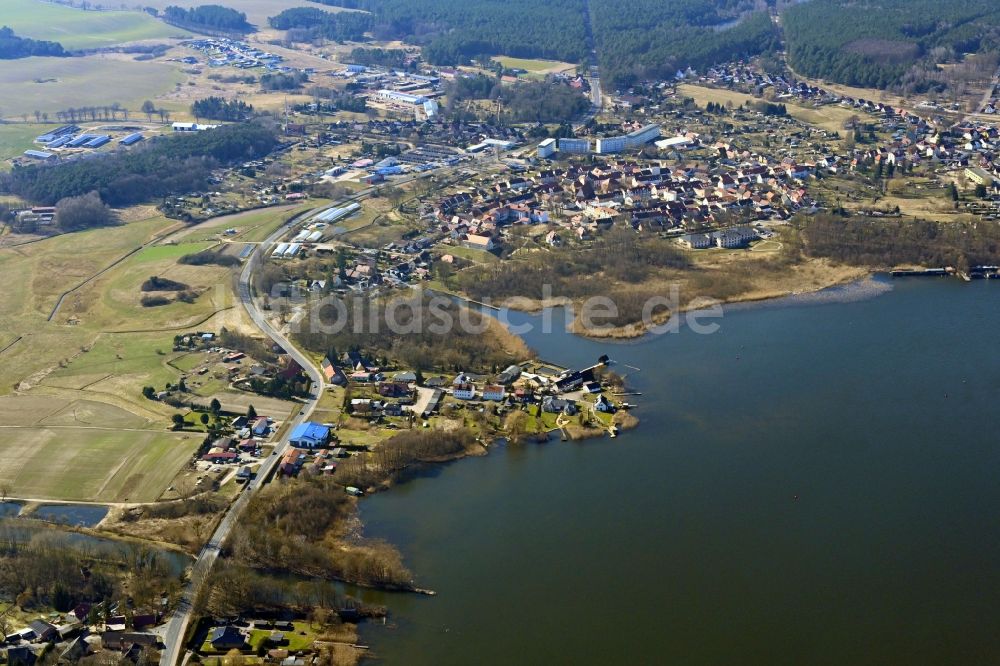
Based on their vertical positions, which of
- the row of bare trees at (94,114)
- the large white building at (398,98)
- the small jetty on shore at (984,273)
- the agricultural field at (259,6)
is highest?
the agricultural field at (259,6)

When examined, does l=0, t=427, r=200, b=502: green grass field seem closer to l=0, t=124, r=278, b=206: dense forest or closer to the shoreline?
the shoreline

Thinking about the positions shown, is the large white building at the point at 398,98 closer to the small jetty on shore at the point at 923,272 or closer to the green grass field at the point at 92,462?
the small jetty on shore at the point at 923,272

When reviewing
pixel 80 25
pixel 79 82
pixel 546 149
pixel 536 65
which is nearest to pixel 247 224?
pixel 546 149

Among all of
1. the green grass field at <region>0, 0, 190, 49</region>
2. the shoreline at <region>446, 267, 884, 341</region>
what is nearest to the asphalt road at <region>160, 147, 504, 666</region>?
the shoreline at <region>446, 267, 884, 341</region>

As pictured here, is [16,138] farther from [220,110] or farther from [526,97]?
[526,97]

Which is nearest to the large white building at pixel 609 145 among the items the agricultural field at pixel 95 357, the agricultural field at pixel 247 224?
the agricultural field at pixel 247 224

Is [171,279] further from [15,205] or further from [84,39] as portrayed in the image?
[84,39]
